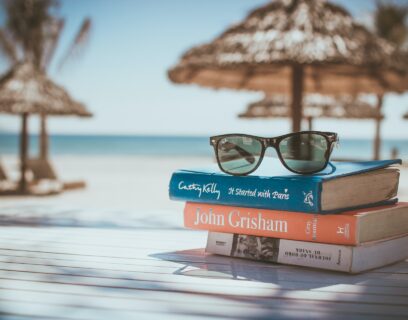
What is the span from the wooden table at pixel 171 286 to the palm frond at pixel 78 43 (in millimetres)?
13310

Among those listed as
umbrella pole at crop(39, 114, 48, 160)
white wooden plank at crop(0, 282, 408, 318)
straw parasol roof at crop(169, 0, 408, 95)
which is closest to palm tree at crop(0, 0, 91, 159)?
umbrella pole at crop(39, 114, 48, 160)

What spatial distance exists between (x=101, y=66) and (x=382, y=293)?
63.6 meters

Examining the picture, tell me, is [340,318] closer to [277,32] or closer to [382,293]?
[382,293]

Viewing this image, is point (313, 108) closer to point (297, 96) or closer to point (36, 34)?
point (36, 34)

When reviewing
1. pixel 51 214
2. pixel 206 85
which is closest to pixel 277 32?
pixel 206 85

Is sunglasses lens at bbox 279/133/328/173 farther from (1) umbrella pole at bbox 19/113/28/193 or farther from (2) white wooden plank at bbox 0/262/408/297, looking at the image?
(1) umbrella pole at bbox 19/113/28/193

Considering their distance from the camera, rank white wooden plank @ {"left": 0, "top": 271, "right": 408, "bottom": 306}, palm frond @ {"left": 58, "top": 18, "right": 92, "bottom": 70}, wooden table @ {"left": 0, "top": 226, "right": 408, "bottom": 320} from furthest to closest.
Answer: palm frond @ {"left": 58, "top": 18, "right": 92, "bottom": 70}
white wooden plank @ {"left": 0, "top": 271, "right": 408, "bottom": 306}
wooden table @ {"left": 0, "top": 226, "right": 408, "bottom": 320}

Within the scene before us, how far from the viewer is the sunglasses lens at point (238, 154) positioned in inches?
64.4

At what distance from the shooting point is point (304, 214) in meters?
1.47

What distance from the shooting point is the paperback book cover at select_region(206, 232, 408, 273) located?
142cm

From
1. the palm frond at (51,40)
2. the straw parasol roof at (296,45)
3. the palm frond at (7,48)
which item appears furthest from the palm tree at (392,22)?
the straw parasol roof at (296,45)

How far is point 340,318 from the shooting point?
1.07m

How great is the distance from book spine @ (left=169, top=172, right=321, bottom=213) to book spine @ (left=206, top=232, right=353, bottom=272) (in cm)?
11

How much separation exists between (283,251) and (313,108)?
12.8 meters
